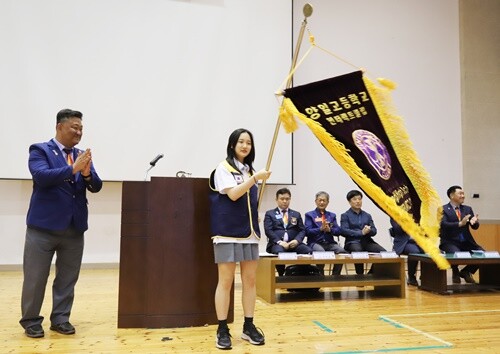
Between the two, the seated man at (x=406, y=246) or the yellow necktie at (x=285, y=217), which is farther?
the seated man at (x=406, y=246)

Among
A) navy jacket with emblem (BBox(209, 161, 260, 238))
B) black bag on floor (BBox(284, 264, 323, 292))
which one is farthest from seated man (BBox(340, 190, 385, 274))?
navy jacket with emblem (BBox(209, 161, 260, 238))

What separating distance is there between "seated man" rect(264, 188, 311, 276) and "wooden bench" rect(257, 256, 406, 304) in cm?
44

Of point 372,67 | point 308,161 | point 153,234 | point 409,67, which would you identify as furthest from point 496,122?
point 153,234

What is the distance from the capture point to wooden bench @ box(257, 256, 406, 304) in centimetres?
386

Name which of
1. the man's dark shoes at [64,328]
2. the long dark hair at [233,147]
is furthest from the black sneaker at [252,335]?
the man's dark shoes at [64,328]

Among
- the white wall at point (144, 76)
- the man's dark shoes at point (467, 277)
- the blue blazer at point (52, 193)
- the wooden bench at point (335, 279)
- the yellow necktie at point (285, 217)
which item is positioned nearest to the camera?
the blue blazer at point (52, 193)

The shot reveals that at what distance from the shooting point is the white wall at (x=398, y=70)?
689 cm

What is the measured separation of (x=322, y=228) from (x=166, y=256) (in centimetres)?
238

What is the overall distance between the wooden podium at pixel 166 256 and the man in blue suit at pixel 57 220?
309 mm

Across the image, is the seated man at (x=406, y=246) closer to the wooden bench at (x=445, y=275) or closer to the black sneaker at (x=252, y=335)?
the wooden bench at (x=445, y=275)

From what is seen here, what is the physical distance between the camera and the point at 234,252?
2.56 meters

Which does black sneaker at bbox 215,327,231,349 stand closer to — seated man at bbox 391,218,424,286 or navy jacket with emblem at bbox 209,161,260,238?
navy jacket with emblem at bbox 209,161,260,238

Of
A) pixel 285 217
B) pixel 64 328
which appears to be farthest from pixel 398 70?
pixel 64 328

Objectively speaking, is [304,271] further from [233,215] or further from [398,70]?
[398,70]
